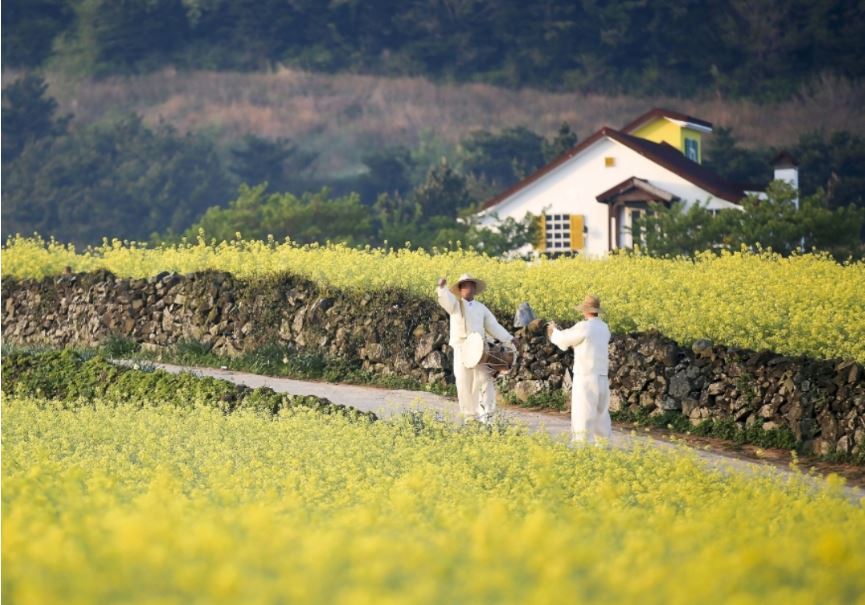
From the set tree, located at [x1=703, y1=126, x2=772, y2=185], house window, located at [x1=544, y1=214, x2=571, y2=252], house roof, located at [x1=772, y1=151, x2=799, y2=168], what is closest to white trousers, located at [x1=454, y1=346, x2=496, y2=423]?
house window, located at [x1=544, y1=214, x2=571, y2=252]

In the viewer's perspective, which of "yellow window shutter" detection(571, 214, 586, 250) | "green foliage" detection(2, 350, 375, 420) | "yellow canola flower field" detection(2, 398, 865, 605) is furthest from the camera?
"yellow window shutter" detection(571, 214, 586, 250)

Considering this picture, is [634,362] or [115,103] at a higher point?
[115,103]

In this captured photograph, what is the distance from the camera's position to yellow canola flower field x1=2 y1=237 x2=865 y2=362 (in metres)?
19.3

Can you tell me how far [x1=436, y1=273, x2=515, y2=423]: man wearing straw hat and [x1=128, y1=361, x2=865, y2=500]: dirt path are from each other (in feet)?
1.06

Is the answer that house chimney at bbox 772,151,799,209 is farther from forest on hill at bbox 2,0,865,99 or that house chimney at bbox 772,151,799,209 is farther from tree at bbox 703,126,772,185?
Result: forest on hill at bbox 2,0,865,99

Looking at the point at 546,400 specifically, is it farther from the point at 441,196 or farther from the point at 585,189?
the point at 441,196

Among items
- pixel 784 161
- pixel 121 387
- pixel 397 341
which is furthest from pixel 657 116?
pixel 121 387

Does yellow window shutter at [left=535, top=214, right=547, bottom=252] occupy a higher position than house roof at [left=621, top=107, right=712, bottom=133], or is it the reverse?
house roof at [left=621, top=107, right=712, bottom=133]

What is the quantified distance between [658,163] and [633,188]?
1099 mm

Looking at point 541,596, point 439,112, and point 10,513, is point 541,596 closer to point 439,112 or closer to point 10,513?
point 10,513

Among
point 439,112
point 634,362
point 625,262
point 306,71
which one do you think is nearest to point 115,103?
point 306,71

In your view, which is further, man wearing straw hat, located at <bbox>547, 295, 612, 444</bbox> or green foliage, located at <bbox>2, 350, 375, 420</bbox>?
green foliage, located at <bbox>2, 350, 375, 420</bbox>

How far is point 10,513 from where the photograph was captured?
752 centimetres

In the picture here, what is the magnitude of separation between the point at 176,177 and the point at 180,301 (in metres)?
42.9
